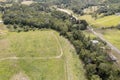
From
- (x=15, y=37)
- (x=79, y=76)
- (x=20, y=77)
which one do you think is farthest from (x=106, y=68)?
(x=15, y=37)

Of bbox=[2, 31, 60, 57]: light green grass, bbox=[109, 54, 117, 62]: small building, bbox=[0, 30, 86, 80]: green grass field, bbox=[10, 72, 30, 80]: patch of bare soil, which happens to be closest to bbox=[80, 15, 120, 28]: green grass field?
bbox=[2, 31, 60, 57]: light green grass

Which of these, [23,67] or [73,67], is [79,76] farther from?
[23,67]

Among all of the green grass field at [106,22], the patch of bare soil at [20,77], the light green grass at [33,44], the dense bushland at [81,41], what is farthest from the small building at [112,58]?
the green grass field at [106,22]

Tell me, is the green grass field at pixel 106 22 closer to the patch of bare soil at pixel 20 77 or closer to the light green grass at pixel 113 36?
the light green grass at pixel 113 36

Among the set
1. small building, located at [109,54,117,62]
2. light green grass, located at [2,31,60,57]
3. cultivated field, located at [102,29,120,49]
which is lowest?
cultivated field, located at [102,29,120,49]

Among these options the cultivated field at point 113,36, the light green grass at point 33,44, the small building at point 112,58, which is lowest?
the cultivated field at point 113,36

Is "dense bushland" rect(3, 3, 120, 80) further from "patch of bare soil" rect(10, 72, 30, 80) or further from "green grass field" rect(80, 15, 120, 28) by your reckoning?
"patch of bare soil" rect(10, 72, 30, 80)

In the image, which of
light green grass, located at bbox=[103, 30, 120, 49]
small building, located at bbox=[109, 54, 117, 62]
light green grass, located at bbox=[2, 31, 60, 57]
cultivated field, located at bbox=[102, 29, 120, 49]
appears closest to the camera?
small building, located at bbox=[109, 54, 117, 62]

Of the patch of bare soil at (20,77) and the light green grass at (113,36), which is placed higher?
the patch of bare soil at (20,77)
